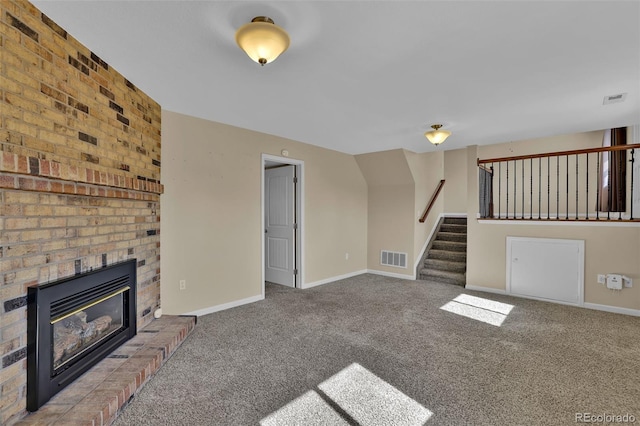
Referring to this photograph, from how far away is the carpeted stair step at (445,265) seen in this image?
5375 millimetres

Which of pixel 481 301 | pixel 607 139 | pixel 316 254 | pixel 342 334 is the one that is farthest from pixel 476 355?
pixel 607 139

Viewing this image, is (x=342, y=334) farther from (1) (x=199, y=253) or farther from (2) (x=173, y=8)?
(2) (x=173, y=8)

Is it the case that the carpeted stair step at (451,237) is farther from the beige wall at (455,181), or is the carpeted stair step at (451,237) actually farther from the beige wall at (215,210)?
the beige wall at (215,210)

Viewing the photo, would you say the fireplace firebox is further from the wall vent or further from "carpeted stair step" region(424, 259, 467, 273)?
"carpeted stair step" region(424, 259, 467, 273)

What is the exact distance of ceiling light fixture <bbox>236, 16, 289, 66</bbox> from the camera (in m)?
1.70

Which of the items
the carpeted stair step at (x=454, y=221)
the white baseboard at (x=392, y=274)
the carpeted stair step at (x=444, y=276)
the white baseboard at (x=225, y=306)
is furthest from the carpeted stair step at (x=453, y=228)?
the white baseboard at (x=225, y=306)

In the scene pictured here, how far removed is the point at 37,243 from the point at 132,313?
1.12 m

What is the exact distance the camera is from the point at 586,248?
3.96 metres

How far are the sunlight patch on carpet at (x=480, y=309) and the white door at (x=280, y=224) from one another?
243 cm

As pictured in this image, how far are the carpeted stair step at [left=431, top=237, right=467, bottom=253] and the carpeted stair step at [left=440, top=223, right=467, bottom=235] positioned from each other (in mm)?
481

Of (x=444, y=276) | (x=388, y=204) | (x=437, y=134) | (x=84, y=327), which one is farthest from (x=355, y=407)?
(x=388, y=204)

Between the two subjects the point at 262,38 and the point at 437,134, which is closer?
the point at 262,38

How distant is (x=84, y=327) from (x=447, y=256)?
5.49 m

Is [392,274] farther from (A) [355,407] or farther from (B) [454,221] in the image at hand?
(A) [355,407]
